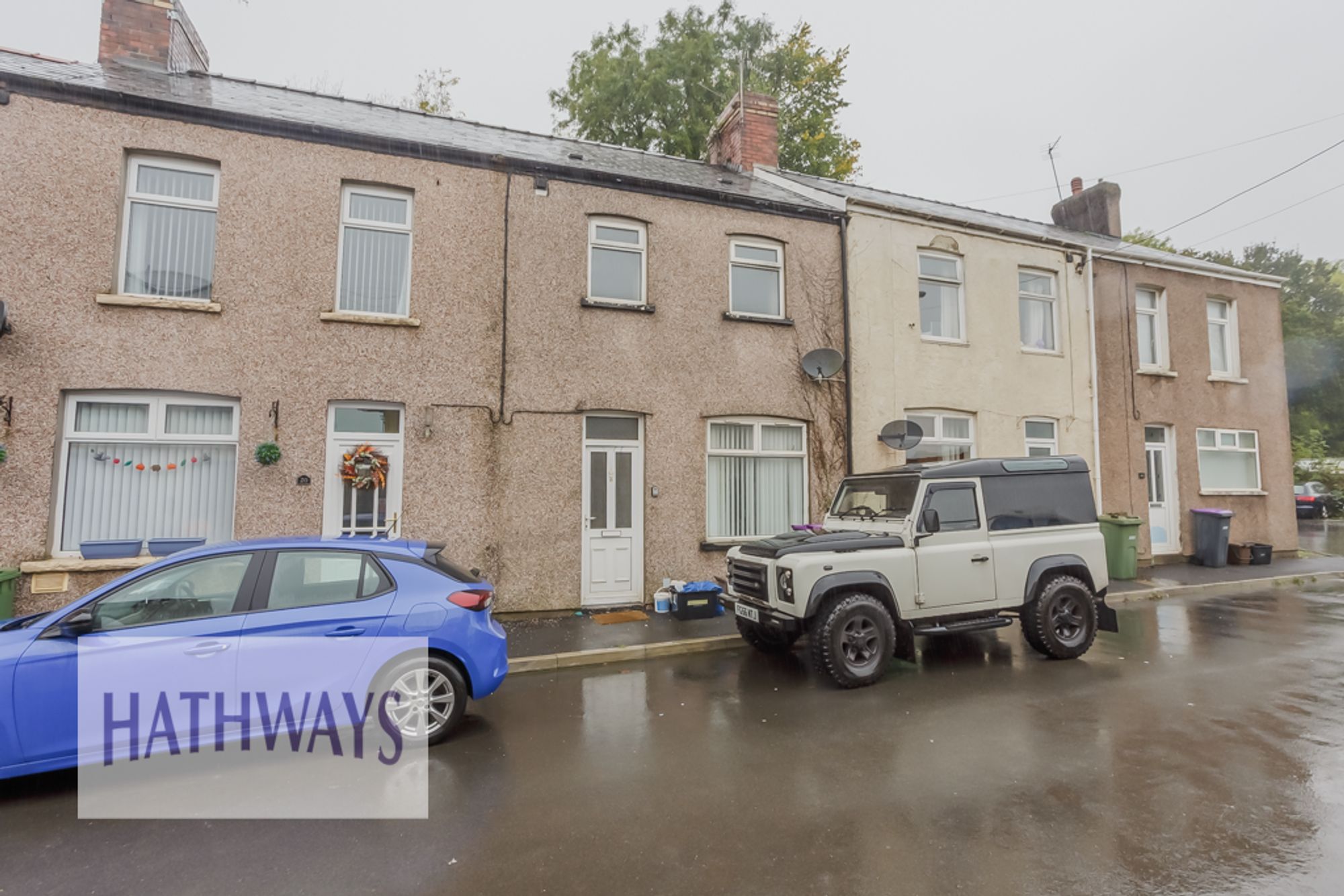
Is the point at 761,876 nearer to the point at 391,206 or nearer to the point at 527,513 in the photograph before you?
the point at 527,513

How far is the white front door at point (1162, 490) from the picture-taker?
543 inches

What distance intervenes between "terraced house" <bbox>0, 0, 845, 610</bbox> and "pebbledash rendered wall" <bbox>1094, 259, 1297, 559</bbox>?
6.86m

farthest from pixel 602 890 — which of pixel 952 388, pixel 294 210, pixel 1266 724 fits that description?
pixel 952 388

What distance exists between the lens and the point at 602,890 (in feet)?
9.93

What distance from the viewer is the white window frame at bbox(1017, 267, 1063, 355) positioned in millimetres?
12992

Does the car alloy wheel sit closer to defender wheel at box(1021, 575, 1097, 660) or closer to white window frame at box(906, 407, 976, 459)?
defender wheel at box(1021, 575, 1097, 660)

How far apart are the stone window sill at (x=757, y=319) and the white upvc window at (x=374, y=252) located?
4842 millimetres

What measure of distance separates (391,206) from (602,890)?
8972mm

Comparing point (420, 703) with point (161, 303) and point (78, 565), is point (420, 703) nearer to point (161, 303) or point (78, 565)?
point (78, 565)

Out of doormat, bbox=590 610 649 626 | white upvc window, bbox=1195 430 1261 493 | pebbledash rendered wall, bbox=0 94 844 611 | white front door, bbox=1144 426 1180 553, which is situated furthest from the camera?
white upvc window, bbox=1195 430 1261 493

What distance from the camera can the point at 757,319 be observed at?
10594 millimetres

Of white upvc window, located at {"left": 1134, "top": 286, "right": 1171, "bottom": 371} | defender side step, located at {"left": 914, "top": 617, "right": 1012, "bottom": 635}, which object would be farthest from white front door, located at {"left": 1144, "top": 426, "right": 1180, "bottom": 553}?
defender side step, located at {"left": 914, "top": 617, "right": 1012, "bottom": 635}

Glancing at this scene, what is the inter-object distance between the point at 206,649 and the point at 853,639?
5.21 metres

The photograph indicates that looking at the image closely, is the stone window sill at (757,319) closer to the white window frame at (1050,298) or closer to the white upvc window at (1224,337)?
the white window frame at (1050,298)
